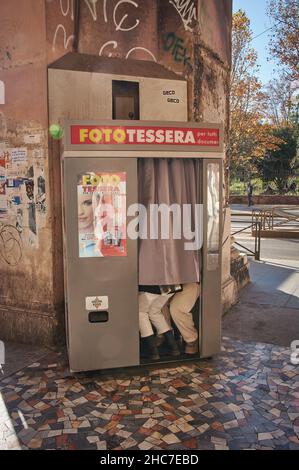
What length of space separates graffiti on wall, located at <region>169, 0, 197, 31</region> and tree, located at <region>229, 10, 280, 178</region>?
13975 millimetres

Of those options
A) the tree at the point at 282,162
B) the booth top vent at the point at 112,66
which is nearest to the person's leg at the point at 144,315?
the booth top vent at the point at 112,66

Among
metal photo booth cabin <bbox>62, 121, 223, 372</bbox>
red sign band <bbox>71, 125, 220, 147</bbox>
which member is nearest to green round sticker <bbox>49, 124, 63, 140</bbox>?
metal photo booth cabin <bbox>62, 121, 223, 372</bbox>

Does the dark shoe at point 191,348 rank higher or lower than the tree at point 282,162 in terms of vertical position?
lower

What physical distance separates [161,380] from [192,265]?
1.15 m

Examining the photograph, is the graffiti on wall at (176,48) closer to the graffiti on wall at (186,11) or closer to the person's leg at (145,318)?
the graffiti on wall at (186,11)

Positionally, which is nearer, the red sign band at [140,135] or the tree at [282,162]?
the red sign band at [140,135]

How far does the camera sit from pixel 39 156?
4578 millimetres

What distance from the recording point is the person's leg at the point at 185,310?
13.9 ft

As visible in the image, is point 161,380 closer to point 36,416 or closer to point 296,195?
point 36,416

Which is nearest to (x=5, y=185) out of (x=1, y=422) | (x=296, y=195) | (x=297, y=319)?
(x=1, y=422)

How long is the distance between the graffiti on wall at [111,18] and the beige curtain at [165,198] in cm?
170

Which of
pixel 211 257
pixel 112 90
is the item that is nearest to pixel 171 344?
pixel 211 257

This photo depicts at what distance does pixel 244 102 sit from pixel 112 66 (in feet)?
52.2

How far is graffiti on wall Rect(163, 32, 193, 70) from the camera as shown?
504cm
